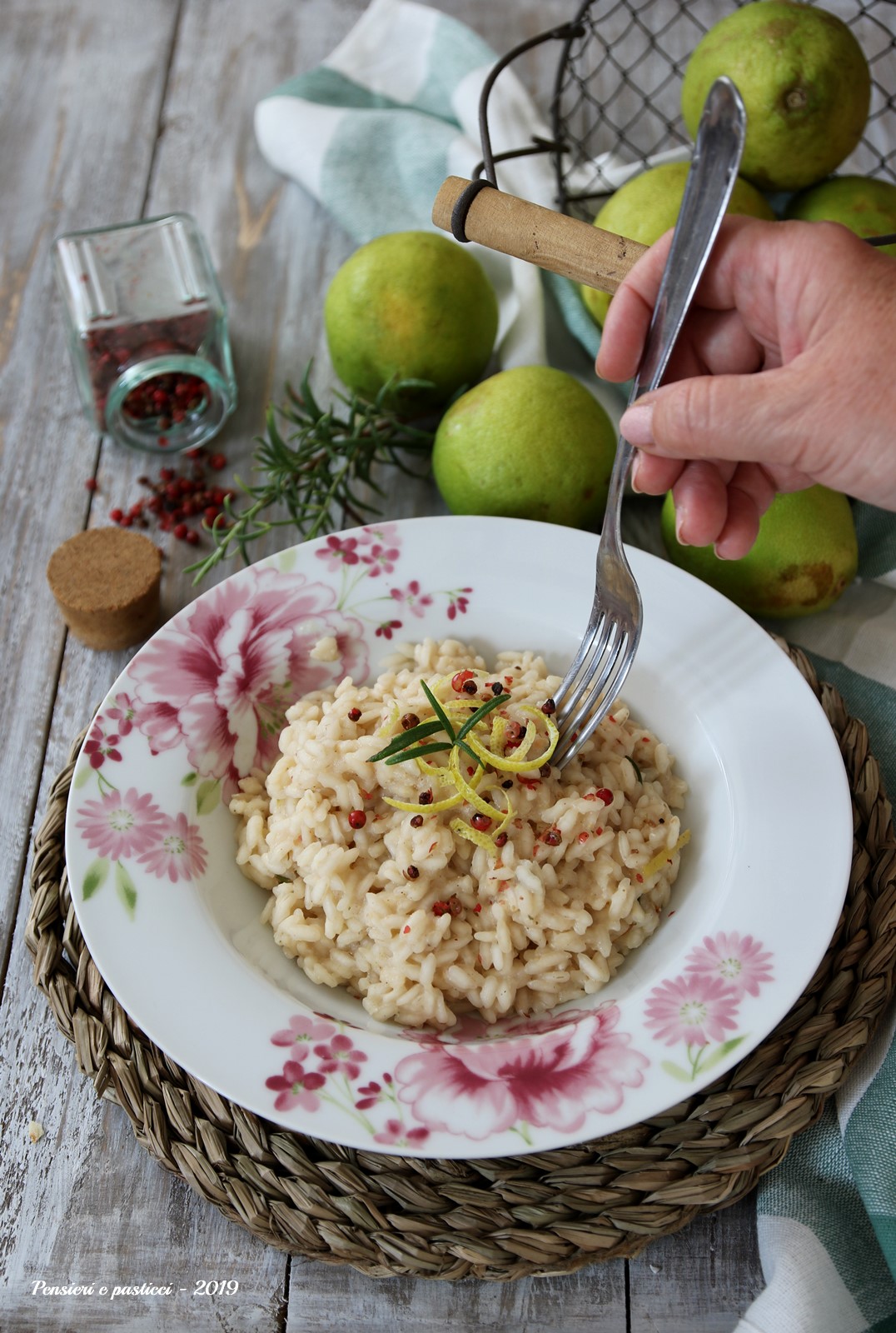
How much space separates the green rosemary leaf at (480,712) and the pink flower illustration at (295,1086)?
0.50 meters

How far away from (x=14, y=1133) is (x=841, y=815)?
1.33 meters

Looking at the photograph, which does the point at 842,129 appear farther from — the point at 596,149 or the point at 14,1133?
the point at 14,1133

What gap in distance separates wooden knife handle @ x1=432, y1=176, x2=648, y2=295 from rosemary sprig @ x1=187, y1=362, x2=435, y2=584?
1.79 feet

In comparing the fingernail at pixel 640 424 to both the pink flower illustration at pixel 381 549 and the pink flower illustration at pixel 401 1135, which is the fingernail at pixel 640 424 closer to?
the pink flower illustration at pixel 381 549

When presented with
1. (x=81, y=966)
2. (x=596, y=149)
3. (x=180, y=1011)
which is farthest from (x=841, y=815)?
(x=596, y=149)

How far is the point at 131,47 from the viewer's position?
344 centimetres

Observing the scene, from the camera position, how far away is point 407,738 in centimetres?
169

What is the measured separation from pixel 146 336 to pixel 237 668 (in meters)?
0.99

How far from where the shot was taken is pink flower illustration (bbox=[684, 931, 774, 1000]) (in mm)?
1553

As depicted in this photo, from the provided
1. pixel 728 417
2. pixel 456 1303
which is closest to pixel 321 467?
pixel 728 417

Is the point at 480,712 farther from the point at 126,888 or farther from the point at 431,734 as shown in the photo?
the point at 126,888

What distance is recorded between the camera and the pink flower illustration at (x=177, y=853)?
66.6 inches

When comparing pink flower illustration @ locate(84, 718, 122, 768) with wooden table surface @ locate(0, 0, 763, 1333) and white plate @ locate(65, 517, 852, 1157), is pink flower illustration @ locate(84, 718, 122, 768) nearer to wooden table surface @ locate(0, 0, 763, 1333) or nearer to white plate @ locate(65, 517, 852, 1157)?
white plate @ locate(65, 517, 852, 1157)

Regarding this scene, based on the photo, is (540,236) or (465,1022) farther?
(540,236)
